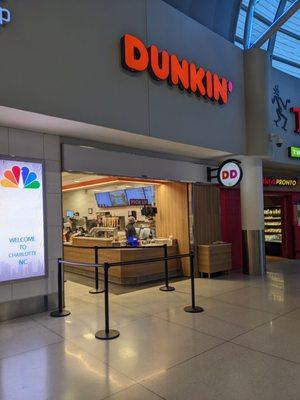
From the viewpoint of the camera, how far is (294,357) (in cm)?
361

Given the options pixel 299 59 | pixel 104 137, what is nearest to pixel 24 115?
pixel 104 137

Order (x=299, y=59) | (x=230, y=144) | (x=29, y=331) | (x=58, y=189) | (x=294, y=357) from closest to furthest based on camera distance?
(x=294, y=357) → (x=29, y=331) → (x=58, y=189) → (x=230, y=144) → (x=299, y=59)

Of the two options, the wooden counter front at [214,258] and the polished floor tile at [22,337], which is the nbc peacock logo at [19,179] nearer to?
the polished floor tile at [22,337]

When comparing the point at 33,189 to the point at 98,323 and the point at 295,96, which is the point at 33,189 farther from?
the point at 295,96

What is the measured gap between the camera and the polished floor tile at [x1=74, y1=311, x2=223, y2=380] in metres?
3.49

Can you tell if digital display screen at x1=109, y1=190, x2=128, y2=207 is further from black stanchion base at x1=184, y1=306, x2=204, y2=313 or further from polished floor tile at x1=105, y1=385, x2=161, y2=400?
polished floor tile at x1=105, y1=385, x2=161, y2=400

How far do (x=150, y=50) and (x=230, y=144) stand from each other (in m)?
3.12

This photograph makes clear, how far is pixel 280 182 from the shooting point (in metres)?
11.1

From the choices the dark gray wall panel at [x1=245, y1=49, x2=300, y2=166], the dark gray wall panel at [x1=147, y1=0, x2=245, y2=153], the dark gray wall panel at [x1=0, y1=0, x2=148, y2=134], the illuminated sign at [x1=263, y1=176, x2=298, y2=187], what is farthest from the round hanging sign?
the illuminated sign at [x1=263, y1=176, x2=298, y2=187]

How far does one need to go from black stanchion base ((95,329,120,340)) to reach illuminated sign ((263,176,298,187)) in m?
7.79

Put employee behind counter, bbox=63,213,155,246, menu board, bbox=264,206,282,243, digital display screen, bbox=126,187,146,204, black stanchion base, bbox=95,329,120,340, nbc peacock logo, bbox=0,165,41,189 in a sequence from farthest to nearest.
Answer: menu board, bbox=264,206,282,243
digital display screen, bbox=126,187,146,204
employee behind counter, bbox=63,213,155,246
nbc peacock logo, bbox=0,165,41,189
black stanchion base, bbox=95,329,120,340

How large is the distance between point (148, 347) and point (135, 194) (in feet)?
26.7

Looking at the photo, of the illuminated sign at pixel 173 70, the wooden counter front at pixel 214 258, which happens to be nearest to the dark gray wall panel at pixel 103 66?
the illuminated sign at pixel 173 70

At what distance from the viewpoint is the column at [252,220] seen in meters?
8.55
